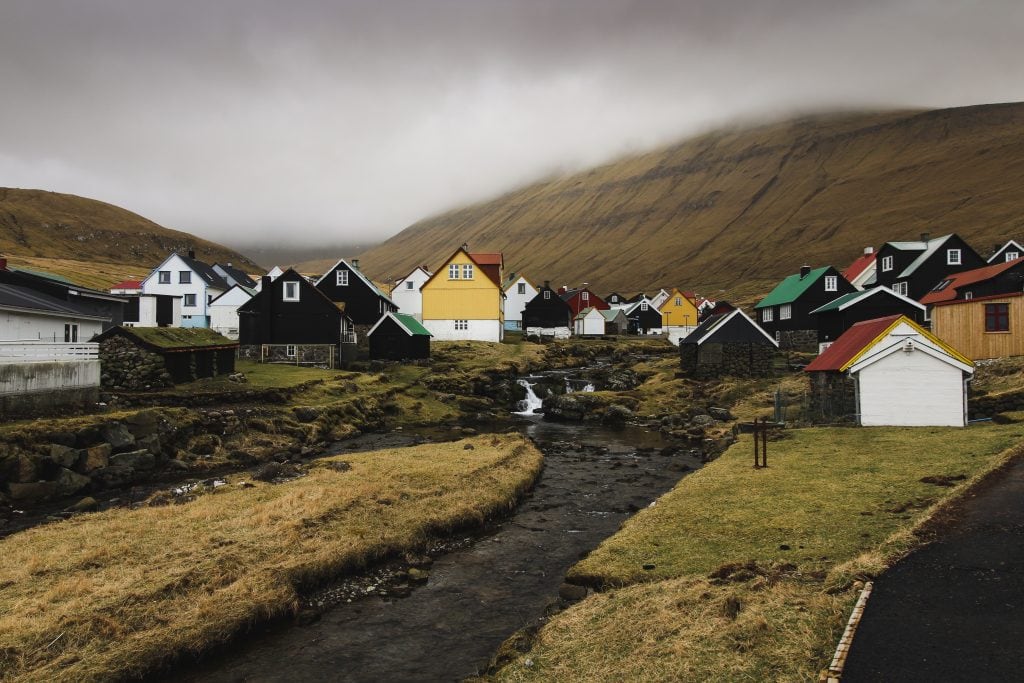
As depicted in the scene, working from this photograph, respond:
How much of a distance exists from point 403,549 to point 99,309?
51.3 m

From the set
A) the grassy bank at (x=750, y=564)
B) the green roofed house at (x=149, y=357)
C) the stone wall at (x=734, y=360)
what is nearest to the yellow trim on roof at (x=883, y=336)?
the grassy bank at (x=750, y=564)

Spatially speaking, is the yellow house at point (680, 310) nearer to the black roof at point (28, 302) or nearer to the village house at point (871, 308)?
the village house at point (871, 308)

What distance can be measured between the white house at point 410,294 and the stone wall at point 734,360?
147ft

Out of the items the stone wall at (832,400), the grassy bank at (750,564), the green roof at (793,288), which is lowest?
the grassy bank at (750,564)

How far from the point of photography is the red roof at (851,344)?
3025 centimetres

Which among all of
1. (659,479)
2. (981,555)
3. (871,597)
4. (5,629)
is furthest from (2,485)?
(981,555)

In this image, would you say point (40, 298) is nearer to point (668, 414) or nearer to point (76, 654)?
point (76, 654)

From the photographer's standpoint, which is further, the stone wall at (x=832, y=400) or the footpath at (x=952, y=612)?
the stone wall at (x=832, y=400)

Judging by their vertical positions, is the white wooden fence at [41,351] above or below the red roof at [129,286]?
below

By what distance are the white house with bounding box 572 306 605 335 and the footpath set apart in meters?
90.7

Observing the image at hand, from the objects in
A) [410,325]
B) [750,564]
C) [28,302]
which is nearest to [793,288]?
[410,325]

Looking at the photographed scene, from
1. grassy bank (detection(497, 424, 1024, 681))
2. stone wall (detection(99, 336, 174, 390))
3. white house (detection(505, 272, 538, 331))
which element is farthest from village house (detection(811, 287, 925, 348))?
white house (detection(505, 272, 538, 331))

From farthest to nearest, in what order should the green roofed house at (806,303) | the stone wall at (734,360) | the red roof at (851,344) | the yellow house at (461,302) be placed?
1. the yellow house at (461,302)
2. the green roofed house at (806,303)
3. the stone wall at (734,360)
4. the red roof at (851,344)

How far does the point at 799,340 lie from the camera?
70.4m
